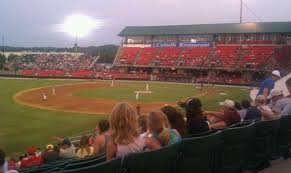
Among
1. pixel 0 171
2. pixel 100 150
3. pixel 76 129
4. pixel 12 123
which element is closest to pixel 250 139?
pixel 100 150

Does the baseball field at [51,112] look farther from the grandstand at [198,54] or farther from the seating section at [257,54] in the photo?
the seating section at [257,54]

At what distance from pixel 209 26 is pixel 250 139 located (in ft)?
266

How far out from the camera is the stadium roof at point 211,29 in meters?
76.8

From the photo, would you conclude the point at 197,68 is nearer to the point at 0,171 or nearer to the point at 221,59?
the point at 221,59

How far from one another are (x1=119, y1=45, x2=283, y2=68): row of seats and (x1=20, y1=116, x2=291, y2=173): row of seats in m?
63.4

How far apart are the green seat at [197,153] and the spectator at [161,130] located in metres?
0.18

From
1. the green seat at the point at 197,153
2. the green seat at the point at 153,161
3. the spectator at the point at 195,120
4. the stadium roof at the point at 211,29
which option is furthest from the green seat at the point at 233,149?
the stadium roof at the point at 211,29

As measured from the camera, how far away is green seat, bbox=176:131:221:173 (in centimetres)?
555

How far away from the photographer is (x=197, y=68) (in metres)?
76.4

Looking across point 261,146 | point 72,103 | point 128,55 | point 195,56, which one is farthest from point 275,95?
point 128,55

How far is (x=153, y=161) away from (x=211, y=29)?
81806 mm

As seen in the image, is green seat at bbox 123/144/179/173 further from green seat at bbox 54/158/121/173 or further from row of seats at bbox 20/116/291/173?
green seat at bbox 54/158/121/173

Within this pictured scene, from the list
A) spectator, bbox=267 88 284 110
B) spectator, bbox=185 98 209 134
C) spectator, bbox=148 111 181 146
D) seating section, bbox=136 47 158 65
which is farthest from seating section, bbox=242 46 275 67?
spectator, bbox=148 111 181 146

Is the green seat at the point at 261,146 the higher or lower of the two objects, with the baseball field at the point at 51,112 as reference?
higher
